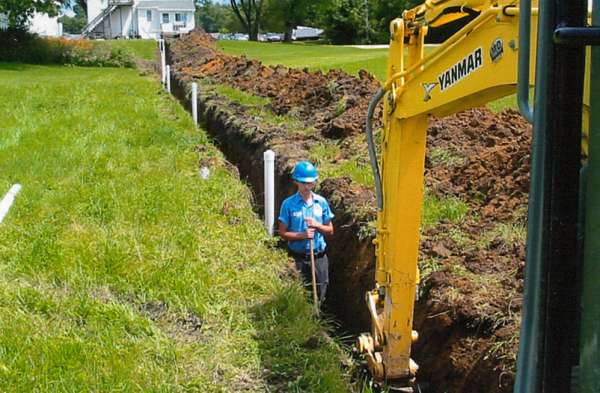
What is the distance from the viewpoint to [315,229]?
6.66 metres

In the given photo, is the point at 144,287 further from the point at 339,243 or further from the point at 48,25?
the point at 48,25

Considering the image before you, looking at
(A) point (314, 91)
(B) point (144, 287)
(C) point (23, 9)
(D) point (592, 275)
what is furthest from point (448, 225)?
(C) point (23, 9)

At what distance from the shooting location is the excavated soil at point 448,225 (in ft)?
15.7

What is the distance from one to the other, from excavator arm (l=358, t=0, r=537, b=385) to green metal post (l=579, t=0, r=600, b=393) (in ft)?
4.35

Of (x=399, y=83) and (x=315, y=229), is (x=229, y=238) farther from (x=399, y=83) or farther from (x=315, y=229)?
(x=399, y=83)

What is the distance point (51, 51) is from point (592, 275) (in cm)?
4236

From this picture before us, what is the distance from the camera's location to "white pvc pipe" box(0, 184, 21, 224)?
26.5 feet

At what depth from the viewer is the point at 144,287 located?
19.7 feet

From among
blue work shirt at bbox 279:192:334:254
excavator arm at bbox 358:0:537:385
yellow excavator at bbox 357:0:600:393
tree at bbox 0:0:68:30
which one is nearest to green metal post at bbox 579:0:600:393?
yellow excavator at bbox 357:0:600:393

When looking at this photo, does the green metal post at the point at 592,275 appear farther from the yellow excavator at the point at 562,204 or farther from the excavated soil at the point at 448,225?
the excavated soil at the point at 448,225

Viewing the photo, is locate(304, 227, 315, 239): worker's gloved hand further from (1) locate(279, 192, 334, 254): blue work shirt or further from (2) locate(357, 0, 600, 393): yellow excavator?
(2) locate(357, 0, 600, 393): yellow excavator

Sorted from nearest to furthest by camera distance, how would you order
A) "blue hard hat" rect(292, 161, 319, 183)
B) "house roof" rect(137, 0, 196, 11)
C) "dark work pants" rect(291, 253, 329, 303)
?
"blue hard hat" rect(292, 161, 319, 183), "dark work pants" rect(291, 253, 329, 303), "house roof" rect(137, 0, 196, 11)

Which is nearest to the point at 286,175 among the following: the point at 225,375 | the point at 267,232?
the point at 267,232

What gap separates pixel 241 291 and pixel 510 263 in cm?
225
